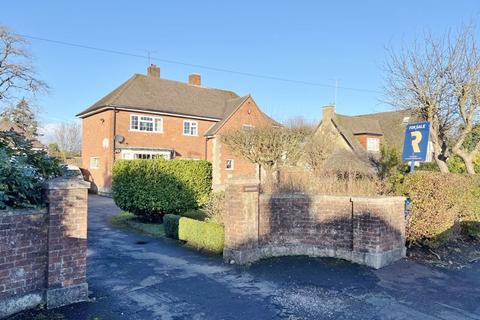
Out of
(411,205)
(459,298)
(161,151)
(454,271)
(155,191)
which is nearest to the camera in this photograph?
(459,298)

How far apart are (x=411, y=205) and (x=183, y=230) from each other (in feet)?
19.4

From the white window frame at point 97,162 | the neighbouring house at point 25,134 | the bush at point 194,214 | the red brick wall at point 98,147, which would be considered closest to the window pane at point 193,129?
the red brick wall at point 98,147

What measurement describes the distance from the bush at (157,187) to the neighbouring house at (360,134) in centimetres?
1092

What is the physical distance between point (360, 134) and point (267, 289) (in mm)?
26093

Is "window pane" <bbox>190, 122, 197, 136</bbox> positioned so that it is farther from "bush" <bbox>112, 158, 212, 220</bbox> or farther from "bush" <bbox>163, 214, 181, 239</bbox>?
"bush" <bbox>163, 214, 181, 239</bbox>

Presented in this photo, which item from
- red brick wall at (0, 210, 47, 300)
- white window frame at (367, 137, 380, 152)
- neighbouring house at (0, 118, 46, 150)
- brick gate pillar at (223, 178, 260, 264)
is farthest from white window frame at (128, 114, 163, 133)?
red brick wall at (0, 210, 47, 300)

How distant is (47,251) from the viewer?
16.4ft

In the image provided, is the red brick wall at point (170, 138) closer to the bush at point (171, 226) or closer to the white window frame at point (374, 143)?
the white window frame at point (374, 143)

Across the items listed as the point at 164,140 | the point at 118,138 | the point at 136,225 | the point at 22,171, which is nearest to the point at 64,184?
the point at 22,171

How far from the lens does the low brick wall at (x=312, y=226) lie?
7.51 m

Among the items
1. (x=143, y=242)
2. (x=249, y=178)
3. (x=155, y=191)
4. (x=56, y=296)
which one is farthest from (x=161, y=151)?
(x=56, y=296)

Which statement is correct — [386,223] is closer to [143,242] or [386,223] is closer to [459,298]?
[459,298]

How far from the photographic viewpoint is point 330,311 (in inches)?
204

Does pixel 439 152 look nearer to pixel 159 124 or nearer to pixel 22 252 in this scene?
pixel 22 252
